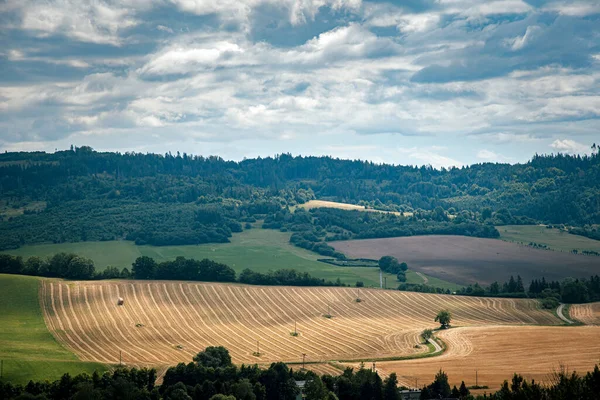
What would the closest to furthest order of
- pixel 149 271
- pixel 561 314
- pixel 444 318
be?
pixel 444 318
pixel 561 314
pixel 149 271

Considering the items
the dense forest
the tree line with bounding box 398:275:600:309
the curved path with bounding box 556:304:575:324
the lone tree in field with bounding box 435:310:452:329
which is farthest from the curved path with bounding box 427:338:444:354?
the tree line with bounding box 398:275:600:309

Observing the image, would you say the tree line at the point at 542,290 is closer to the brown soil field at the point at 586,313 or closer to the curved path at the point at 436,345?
the brown soil field at the point at 586,313

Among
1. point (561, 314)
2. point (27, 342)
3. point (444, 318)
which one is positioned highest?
point (444, 318)

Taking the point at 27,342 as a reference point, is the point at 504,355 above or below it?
above

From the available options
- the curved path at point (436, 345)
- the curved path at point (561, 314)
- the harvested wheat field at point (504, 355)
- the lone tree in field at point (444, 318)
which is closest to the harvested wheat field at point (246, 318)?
the curved path at point (561, 314)

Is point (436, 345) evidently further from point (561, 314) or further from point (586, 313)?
point (586, 313)

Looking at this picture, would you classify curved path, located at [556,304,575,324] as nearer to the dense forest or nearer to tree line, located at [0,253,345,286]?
tree line, located at [0,253,345,286]

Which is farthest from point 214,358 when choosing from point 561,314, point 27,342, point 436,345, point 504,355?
point 561,314
